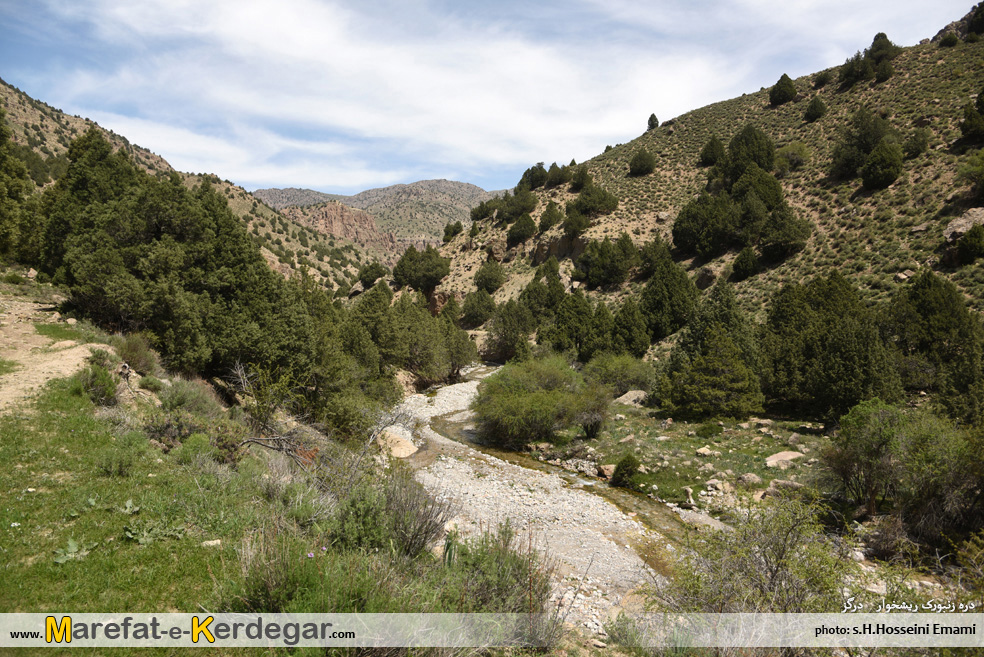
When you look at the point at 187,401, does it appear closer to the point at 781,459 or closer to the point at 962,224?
the point at 781,459

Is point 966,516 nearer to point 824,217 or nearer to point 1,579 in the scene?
point 1,579

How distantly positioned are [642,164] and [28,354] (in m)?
74.4

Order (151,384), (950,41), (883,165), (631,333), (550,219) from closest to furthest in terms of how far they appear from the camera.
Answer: (151,384) < (631,333) < (883,165) < (950,41) < (550,219)

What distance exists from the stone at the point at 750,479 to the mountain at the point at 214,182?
40.9m

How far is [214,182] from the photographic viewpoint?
77250mm

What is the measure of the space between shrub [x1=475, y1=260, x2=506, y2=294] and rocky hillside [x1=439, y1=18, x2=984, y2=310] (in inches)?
61.1

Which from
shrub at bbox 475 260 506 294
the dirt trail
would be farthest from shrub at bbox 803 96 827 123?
the dirt trail

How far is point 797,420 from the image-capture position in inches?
1016

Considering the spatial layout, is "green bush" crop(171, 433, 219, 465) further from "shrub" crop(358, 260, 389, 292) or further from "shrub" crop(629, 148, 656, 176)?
"shrub" crop(629, 148, 656, 176)

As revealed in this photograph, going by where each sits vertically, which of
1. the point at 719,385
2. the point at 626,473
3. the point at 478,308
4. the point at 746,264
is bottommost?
the point at 626,473

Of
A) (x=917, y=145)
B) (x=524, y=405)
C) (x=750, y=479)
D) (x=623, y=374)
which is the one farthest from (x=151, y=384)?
(x=917, y=145)

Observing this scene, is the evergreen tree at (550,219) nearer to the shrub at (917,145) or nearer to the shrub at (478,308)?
the shrub at (478,308)

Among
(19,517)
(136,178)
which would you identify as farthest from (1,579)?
(136,178)

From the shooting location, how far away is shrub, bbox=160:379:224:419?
13.1 meters
